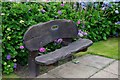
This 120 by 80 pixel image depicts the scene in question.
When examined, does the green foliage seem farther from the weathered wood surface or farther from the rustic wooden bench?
the weathered wood surface

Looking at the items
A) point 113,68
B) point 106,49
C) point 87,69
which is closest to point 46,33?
point 87,69

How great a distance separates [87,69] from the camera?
135 inches

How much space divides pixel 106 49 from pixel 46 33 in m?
1.64

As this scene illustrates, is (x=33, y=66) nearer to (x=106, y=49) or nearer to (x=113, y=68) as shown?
(x=113, y=68)

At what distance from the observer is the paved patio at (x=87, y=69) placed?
10.5 ft

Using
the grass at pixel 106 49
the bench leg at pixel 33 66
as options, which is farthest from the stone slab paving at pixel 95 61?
the bench leg at pixel 33 66

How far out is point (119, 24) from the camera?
A: 16.8ft

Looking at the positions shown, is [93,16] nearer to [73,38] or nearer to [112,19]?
[112,19]

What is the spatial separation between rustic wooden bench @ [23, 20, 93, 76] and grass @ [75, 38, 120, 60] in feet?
1.85

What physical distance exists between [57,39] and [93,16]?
61.3 inches

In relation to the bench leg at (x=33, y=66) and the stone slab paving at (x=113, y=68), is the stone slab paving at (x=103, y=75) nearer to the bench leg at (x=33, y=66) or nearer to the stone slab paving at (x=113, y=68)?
the stone slab paving at (x=113, y=68)

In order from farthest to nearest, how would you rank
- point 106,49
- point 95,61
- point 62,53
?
point 106,49
point 95,61
point 62,53

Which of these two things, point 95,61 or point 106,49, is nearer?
point 95,61

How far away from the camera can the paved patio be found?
3.19m
